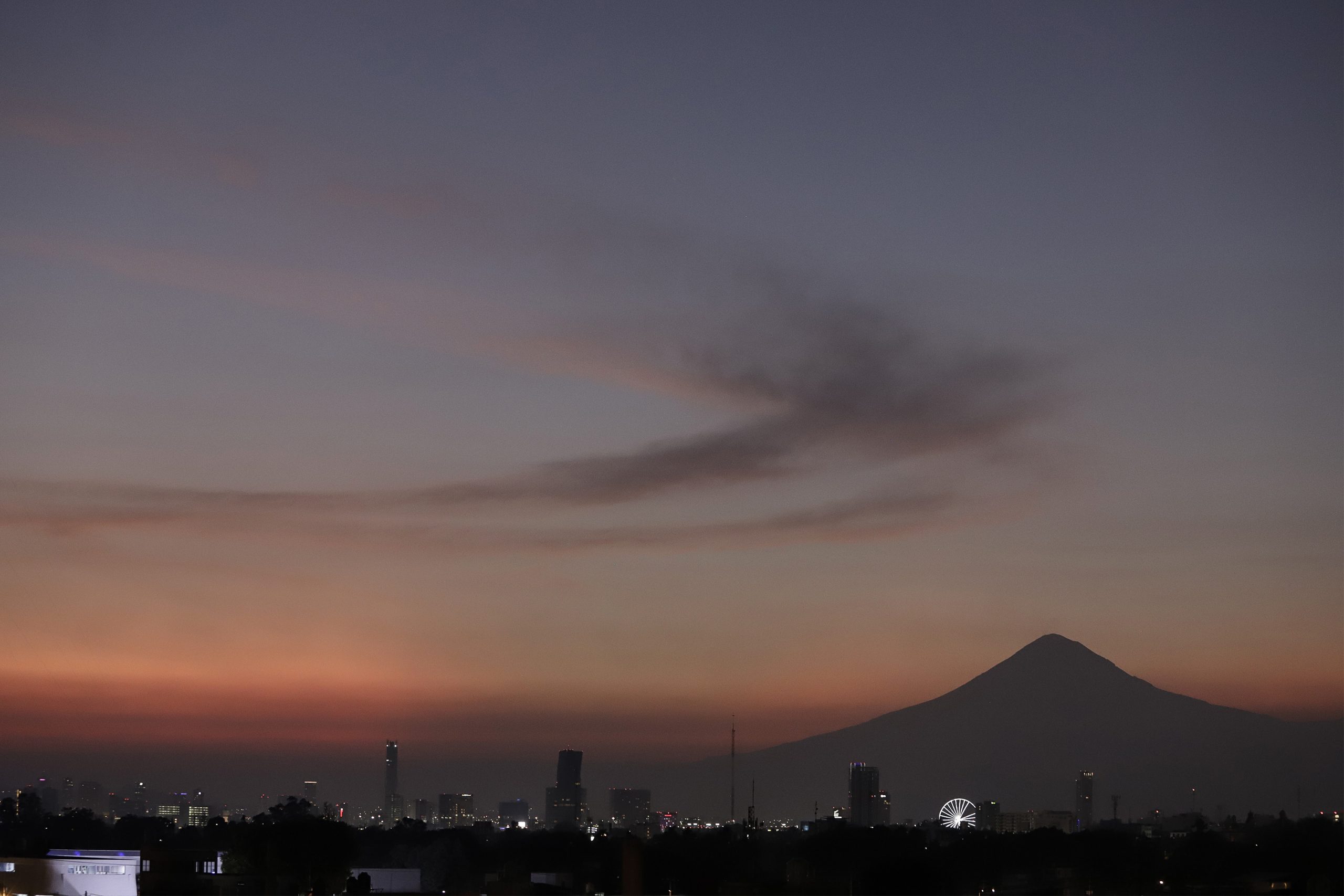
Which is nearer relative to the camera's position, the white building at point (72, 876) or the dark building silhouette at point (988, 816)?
the white building at point (72, 876)

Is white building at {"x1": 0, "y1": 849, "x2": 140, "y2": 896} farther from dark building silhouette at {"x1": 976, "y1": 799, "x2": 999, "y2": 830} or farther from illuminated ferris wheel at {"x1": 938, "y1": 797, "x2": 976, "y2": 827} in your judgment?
dark building silhouette at {"x1": 976, "y1": 799, "x2": 999, "y2": 830}

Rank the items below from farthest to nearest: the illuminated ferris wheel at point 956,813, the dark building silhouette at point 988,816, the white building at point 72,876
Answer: the dark building silhouette at point 988,816, the illuminated ferris wheel at point 956,813, the white building at point 72,876

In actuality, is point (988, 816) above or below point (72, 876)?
below

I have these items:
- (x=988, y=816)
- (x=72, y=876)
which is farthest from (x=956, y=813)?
(x=72, y=876)

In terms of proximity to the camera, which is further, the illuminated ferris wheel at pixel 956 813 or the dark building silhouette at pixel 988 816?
the dark building silhouette at pixel 988 816

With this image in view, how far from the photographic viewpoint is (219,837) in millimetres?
88688

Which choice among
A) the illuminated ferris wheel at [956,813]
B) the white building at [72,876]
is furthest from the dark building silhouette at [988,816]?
the white building at [72,876]

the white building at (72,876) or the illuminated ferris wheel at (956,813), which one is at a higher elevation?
the white building at (72,876)

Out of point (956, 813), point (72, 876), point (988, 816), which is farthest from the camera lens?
point (988, 816)

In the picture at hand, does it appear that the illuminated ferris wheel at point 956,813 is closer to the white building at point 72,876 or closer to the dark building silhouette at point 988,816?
the dark building silhouette at point 988,816

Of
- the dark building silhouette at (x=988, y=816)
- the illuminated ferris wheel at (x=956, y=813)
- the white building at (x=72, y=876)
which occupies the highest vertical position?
the white building at (x=72, y=876)

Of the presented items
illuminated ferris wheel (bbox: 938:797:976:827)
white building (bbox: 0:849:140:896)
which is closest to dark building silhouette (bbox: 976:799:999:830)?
illuminated ferris wheel (bbox: 938:797:976:827)

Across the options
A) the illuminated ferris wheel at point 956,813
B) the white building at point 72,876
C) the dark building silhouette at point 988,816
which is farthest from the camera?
the dark building silhouette at point 988,816

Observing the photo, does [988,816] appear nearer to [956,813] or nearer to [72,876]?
[956,813]
